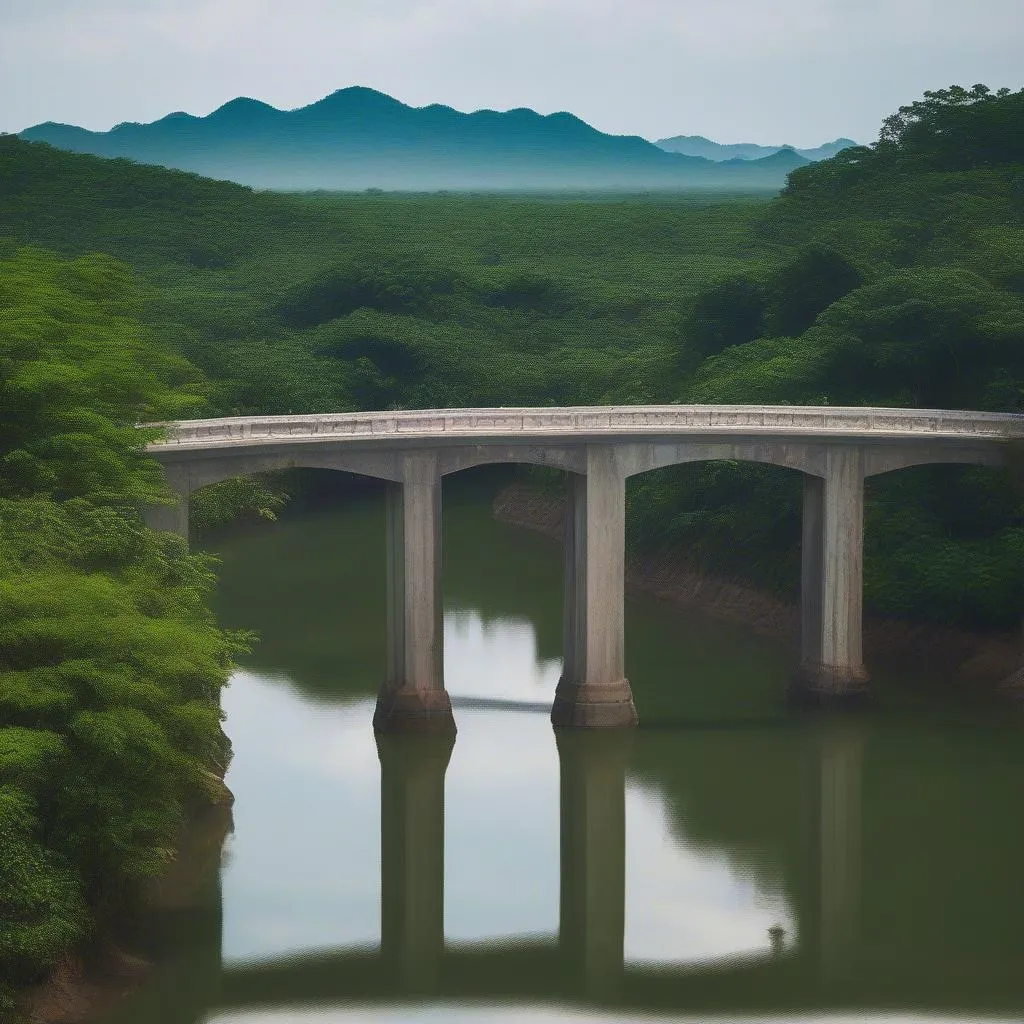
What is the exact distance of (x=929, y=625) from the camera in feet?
173

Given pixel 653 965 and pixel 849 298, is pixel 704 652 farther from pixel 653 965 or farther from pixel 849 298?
pixel 653 965

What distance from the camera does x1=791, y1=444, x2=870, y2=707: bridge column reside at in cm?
4700

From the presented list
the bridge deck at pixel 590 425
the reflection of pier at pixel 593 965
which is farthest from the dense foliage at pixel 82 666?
the reflection of pier at pixel 593 965

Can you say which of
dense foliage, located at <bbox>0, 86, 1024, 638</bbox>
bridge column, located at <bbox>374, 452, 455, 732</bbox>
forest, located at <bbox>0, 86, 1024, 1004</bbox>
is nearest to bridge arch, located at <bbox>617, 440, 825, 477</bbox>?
bridge column, located at <bbox>374, 452, 455, 732</bbox>

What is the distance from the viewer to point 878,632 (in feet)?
176

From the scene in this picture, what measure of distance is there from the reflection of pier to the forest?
3.59 metres

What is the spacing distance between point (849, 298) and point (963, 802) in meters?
22.6

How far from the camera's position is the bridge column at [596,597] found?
45.6 metres

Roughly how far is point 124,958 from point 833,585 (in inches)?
819

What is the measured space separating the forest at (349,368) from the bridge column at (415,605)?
13.3 ft

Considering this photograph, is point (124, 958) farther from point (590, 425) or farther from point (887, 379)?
point (887, 379)

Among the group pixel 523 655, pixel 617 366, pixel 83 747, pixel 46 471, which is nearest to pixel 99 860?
pixel 83 747

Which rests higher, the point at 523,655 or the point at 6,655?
the point at 6,655

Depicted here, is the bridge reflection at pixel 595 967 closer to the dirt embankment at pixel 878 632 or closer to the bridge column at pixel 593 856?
the bridge column at pixel 593 856
